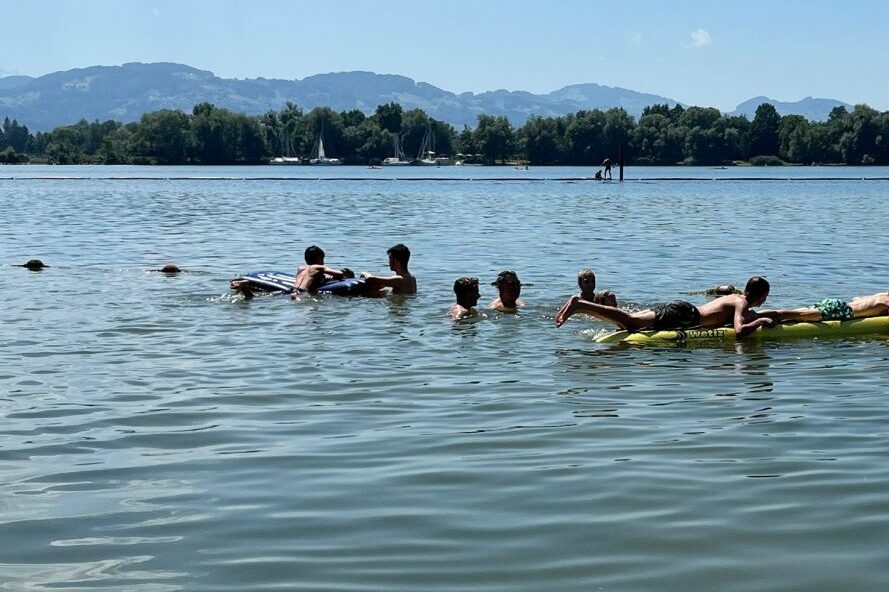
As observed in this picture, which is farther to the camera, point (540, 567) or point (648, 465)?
point (648, 465)

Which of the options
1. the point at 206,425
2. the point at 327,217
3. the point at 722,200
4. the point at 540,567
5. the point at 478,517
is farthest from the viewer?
the point at 722,200

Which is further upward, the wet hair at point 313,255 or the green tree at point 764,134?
the green tree at point 764,134

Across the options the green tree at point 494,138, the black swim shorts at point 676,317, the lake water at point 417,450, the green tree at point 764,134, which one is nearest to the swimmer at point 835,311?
the lake water at point 417,450

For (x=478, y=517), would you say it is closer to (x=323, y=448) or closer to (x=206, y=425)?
(x=323, y=448)

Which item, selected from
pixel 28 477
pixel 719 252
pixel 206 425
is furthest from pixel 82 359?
pixel 719 252

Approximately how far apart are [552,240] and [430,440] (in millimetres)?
23011

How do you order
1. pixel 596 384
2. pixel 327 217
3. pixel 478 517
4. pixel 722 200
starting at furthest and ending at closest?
pixel 722 200, pixel 327 217, pixel 596 384, pixel 478 517

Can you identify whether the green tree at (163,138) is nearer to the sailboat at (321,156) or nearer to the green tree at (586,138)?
the sailboat at (321,156)

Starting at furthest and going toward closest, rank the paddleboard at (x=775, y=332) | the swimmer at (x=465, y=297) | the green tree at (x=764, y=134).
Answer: the green tree at (x=764, y=134), the swimmer at (x=465, y=297), the paddleboard at (x=775, y=332)

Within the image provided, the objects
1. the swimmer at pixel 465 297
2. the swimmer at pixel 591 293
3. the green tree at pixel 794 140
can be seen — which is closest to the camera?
the swimmer at pixel 591 293

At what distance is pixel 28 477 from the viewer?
7.38m

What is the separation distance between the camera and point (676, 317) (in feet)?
42.4

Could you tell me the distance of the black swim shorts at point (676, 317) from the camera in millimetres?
12891

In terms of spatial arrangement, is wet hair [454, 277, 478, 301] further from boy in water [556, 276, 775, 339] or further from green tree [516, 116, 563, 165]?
green tree [516, 116, 563, 165]
